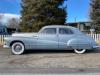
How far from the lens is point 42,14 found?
2519cm

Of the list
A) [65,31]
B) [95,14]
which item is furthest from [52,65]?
[95,14]

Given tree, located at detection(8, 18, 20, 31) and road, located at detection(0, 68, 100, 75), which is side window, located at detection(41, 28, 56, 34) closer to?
road, located at detection(0, 68, 100, 75)

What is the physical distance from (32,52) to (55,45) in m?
1.60

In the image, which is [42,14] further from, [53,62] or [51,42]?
[53,62]

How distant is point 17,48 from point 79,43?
3575 mm

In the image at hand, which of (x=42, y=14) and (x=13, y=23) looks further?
(x=13, y=23)

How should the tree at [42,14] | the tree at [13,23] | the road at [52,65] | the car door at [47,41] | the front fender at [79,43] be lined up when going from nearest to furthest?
the road at [52,65] → the front fender at [79,43] → the car door at [47,41] → the tree at [42,14] → the tree at [13,23]

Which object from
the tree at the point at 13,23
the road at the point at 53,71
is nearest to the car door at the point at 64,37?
the road at the point at 53,71

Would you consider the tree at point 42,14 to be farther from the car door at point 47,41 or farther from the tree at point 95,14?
the car door at point 47,41

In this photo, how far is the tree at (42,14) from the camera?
25.0 m

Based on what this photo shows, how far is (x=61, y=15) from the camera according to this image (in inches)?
1011

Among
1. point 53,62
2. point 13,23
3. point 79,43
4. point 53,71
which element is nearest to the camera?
point 53,71

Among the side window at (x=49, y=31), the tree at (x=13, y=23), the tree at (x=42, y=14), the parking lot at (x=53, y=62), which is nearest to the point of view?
the parking lot at (x=53, y=62)

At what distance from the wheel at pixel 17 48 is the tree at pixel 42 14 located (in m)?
9.36
